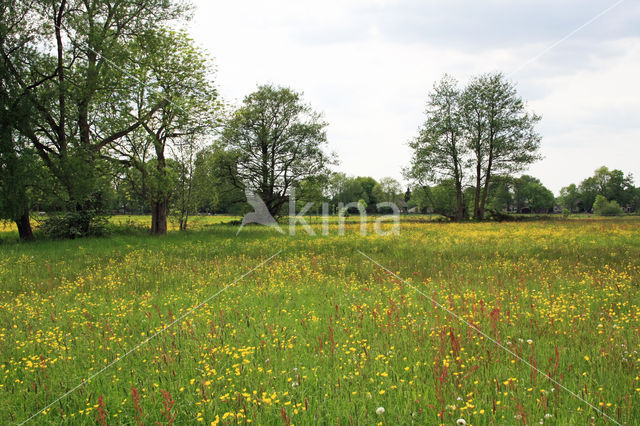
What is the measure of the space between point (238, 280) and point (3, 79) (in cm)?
1733

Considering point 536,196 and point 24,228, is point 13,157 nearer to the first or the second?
Result: point 24,228

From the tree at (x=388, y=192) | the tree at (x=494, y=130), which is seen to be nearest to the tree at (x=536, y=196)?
the tree at (x=388, y=192)

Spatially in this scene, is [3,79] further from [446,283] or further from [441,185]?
[441,185]

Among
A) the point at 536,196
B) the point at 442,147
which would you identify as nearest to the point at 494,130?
the point at 442,147

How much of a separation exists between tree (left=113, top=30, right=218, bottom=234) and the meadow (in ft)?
41.4

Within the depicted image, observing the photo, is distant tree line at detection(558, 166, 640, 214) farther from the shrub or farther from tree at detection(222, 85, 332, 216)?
the shrub

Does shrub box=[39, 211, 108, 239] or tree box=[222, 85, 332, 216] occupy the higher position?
tree box=[222, 85, 332, 216]

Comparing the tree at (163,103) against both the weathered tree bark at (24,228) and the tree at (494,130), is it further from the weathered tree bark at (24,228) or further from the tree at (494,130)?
the tree at (494,130)

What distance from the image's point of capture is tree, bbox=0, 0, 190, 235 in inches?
655

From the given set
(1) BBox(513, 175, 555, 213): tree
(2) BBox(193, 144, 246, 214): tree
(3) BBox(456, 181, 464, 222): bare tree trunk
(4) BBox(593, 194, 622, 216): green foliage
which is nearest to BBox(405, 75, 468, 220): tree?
(3) BBox(456, 181, 464, 222): bare tree trunk

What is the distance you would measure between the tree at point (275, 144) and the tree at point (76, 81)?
13609 millimetres

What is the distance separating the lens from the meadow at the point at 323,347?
10.4ft

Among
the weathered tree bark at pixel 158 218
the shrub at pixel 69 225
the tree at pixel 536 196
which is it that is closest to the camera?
the shrub at pixel 69 225

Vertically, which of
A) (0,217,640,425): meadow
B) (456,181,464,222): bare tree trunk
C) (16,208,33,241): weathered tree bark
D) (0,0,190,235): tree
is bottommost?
(0,217,640,425): meadow
